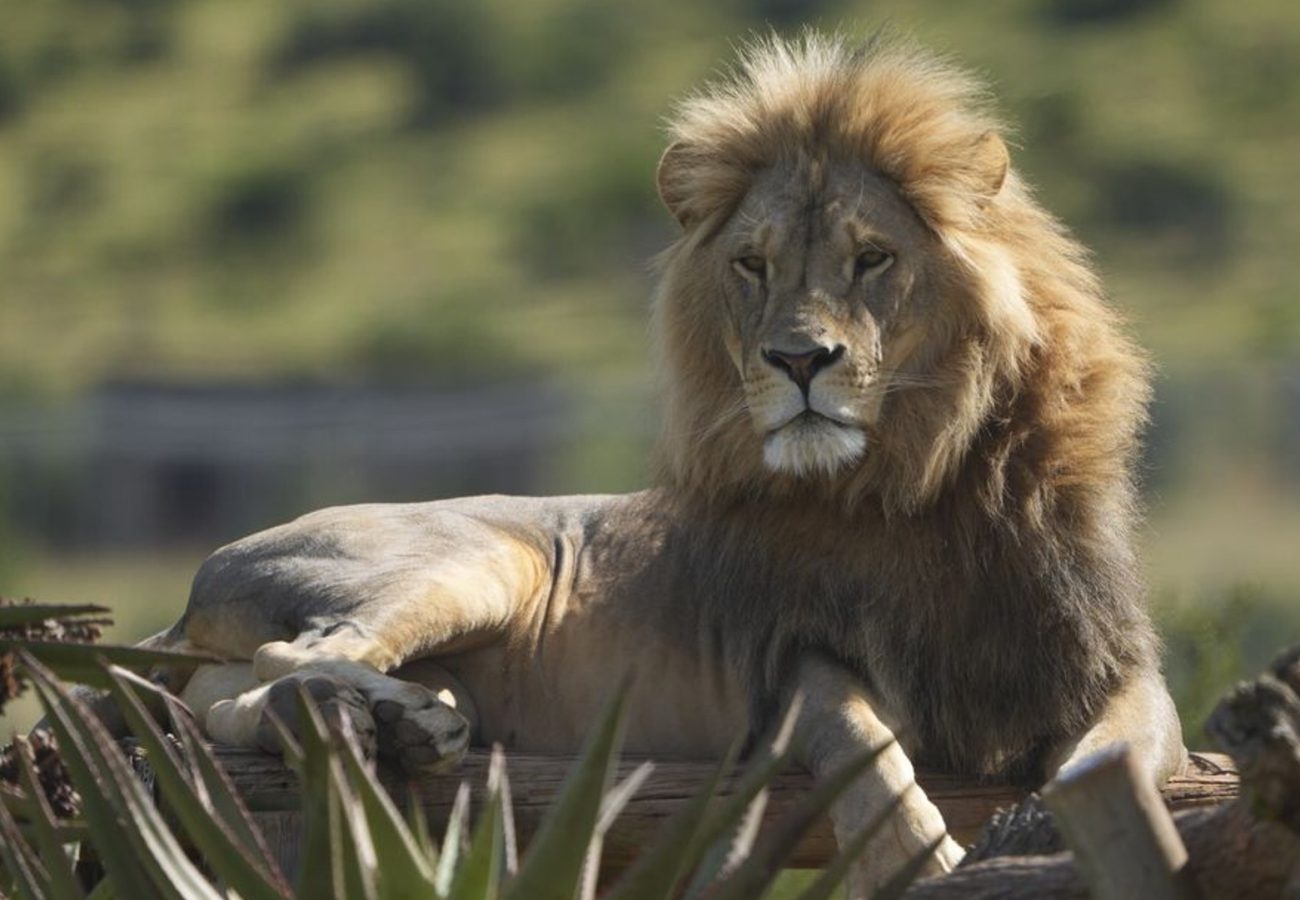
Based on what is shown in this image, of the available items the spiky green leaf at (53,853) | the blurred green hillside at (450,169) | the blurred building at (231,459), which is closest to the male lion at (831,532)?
the spiky green leaf at (53,853)

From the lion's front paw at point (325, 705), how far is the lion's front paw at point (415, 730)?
4cm

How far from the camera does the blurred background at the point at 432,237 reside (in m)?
23.2

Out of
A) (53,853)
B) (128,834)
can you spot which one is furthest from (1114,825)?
(53,853)

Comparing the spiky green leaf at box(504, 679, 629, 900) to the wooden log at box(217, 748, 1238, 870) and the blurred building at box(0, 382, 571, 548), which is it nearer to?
the wooden log at box(217, 748, 1238, 870)

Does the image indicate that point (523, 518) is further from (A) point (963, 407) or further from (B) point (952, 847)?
(B) point (952, 847)

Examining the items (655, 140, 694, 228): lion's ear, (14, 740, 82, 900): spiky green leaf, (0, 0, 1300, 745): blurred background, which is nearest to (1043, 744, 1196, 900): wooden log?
(14, 740, 82, 900): spiky green leaf

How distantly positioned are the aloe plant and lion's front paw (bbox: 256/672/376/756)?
3.78ft

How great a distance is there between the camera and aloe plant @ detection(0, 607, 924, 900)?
106 inches

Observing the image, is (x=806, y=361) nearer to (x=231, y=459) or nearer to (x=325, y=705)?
(x=325, y=705)

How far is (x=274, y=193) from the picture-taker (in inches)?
1388

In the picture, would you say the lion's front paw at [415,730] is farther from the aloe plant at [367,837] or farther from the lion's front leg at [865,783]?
the aloe plant at [367,837]

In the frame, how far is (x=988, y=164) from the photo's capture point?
5.21 metres

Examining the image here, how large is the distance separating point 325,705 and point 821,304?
1.21 m

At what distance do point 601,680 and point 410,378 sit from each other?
2360 centimetres
